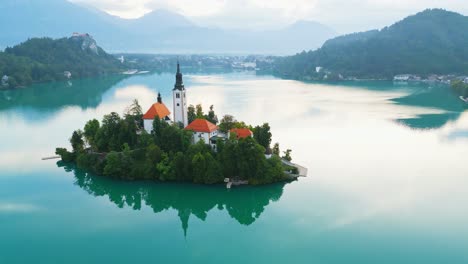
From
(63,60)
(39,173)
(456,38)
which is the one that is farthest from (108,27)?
(39,173)

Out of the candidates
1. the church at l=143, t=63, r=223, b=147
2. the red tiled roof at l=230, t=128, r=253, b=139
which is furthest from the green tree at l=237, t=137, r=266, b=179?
the church at l=143, t=63, r=223, b=147

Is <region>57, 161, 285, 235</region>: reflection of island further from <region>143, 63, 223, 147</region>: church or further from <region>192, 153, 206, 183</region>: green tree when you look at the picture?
<region>143, 63, 223, 147</region>: church

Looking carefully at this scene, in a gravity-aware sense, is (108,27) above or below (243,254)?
above

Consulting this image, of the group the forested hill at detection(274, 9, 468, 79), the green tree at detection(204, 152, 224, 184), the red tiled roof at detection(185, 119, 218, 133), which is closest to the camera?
the green tree at detection(204, 152, 224, 184)

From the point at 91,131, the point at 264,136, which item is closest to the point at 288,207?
the point at 264,136

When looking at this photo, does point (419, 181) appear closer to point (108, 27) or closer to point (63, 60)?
point (63, 60)

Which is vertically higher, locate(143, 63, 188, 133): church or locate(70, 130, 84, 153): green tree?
locate(143, 63, 188, 133): church

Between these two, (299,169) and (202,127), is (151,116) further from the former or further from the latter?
(299,169)
